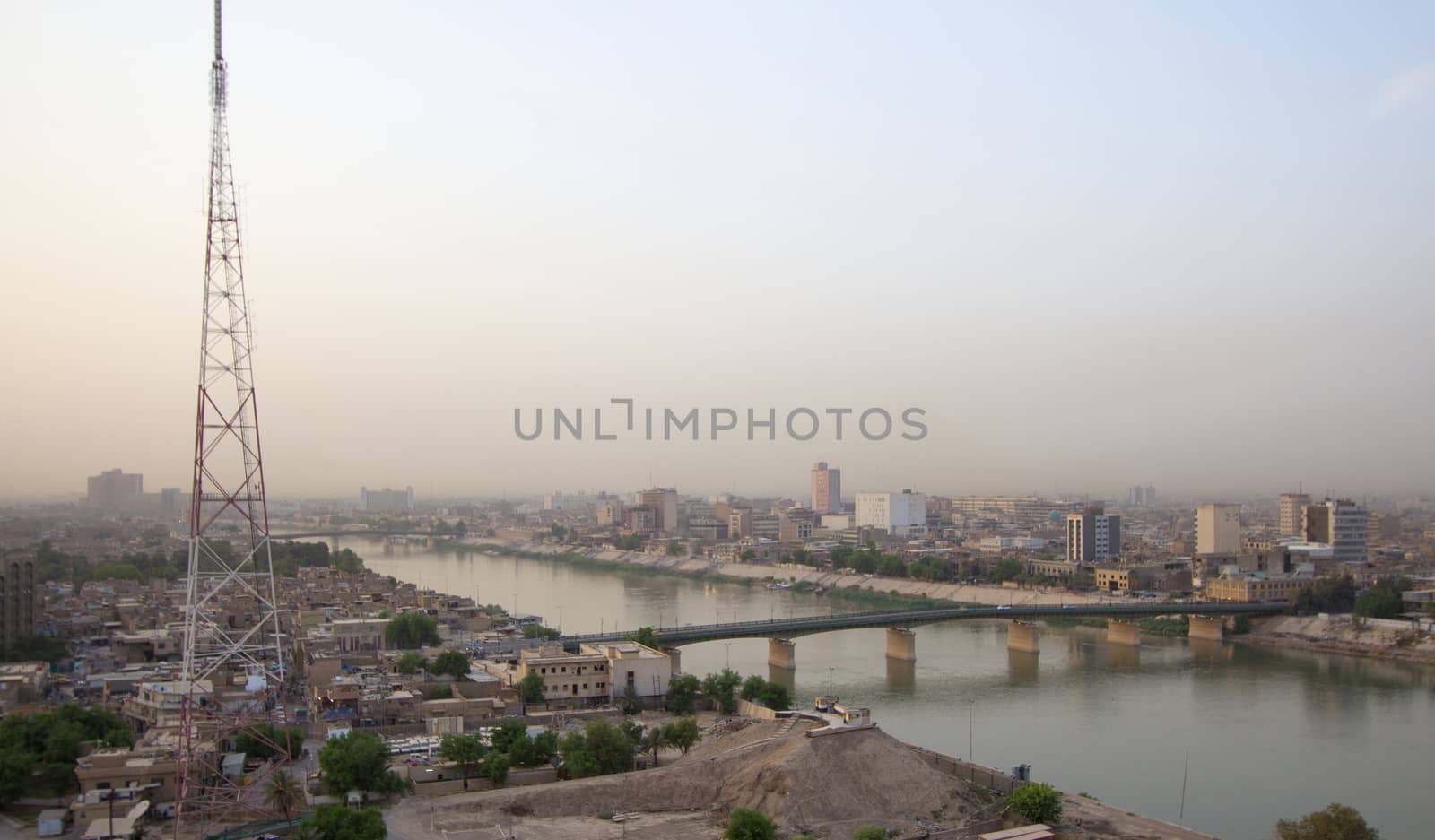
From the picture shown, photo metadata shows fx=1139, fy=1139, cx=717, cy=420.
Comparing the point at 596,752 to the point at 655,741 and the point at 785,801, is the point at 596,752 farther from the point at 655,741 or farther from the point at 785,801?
the point at 785,801

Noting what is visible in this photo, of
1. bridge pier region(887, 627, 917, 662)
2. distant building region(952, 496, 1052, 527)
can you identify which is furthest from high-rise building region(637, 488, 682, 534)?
bridge pier region(887, 627, 917, 662)

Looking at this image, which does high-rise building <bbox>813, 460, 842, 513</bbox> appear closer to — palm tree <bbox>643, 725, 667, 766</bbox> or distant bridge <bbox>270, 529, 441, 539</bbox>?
distant bridge <bbox>270, 529, 441, 539</bbox>

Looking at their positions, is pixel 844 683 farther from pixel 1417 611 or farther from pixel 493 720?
pixel 1417 611

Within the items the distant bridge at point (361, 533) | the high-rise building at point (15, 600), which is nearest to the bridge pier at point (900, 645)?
the high-rise building at point (15, 600)

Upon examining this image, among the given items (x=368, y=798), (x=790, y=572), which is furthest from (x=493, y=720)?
(x=790, y=572)

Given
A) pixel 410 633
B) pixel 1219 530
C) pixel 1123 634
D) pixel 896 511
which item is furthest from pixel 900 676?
pixel 896 511
